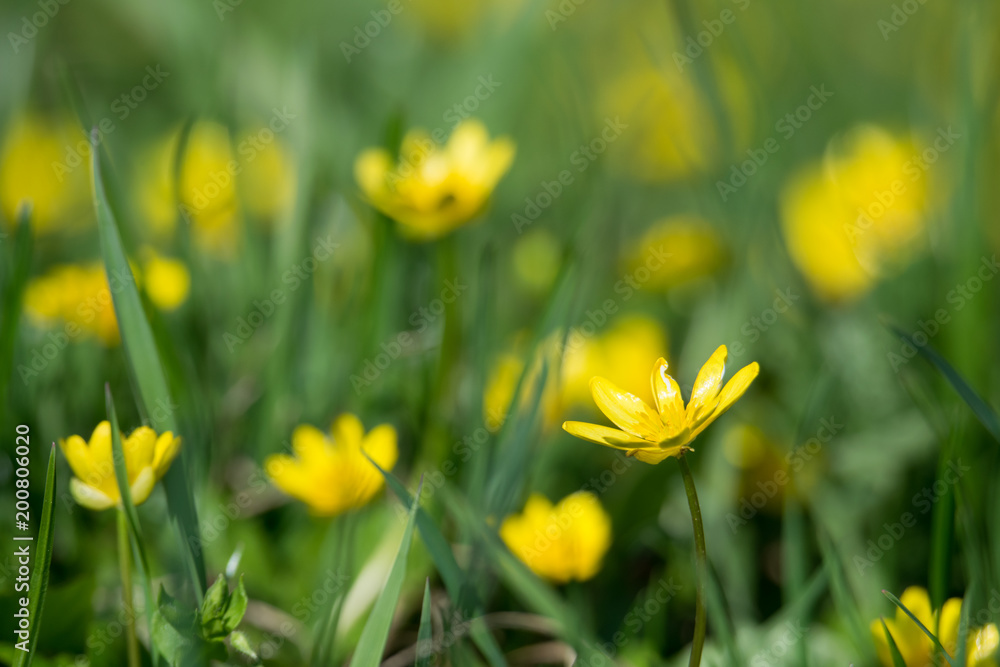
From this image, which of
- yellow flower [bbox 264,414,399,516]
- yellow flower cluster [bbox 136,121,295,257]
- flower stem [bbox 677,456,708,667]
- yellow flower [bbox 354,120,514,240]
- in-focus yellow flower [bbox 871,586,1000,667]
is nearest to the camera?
flower stem [bbox 677,456,708,667]

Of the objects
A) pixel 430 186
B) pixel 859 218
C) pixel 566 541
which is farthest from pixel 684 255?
pixel 566 541

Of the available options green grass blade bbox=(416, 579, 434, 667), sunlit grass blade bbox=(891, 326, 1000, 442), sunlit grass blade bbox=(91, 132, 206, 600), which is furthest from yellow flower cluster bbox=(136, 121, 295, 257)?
sunlit grass blade bbox=(891, 326, 1000, 442)

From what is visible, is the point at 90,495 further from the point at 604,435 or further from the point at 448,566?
the point at 604,435

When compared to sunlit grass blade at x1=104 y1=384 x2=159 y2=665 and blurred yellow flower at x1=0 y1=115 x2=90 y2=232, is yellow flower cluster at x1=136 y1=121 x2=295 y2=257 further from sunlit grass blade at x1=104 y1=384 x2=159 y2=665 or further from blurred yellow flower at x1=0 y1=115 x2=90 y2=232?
sunlit grass blade at x1=104 y1=384 x2=159 y2=665

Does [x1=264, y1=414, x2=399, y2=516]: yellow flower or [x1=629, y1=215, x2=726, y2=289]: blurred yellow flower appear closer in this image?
[x1=264, y1=414, x2=399, y2=516]: yellow flower

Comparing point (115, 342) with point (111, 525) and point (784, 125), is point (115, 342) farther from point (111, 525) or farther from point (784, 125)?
point (784, 125)

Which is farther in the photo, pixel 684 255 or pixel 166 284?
pixel 684 255

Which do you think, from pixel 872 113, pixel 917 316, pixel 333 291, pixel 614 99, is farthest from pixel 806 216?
pixel 614 99

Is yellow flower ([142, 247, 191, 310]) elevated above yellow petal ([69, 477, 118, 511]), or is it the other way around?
yellow flower ([142, 247, 191, 310])

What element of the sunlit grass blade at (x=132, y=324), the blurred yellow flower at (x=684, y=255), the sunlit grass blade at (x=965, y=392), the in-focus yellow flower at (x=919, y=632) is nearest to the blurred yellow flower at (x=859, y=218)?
the blurred yellow flower at (x=684, y=255)
